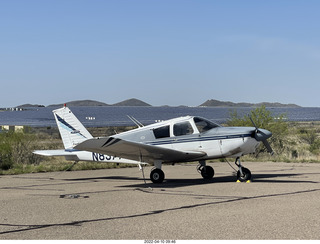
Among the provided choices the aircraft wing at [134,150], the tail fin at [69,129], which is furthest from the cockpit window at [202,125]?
the tail fin at [69,129]

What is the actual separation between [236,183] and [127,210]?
578 centimetres

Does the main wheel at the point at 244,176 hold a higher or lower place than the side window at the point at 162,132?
lower

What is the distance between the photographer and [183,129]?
16.1 metres

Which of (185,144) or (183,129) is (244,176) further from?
(183,129)

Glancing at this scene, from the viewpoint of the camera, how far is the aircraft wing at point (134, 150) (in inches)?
554

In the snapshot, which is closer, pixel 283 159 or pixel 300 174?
pixel 300 174

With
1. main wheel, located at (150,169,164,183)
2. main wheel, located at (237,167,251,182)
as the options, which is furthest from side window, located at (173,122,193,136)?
main wheel, located at (237,167,251,182)

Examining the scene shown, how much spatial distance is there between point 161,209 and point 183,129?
628 centimetres

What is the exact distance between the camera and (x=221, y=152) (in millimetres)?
15523

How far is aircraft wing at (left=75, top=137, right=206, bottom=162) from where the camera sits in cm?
1408

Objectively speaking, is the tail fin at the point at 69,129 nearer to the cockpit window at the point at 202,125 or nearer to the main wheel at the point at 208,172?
the cockpit window at the point at 202,125

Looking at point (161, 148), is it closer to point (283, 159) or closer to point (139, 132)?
point (139, 132)

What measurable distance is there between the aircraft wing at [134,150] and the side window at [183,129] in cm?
76
